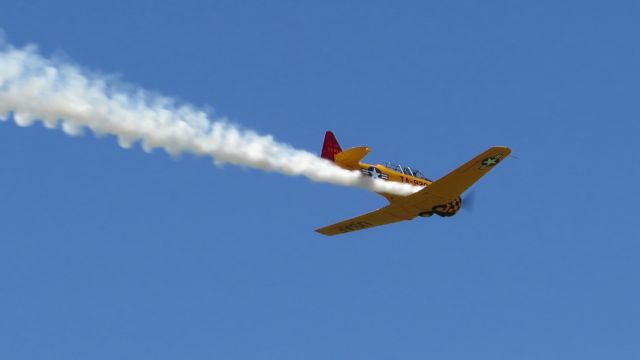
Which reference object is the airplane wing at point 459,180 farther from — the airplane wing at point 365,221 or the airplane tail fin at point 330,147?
the airplane tail fin at point 330,147

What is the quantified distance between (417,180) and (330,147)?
297 cm

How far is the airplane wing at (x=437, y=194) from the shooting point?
96.8ft

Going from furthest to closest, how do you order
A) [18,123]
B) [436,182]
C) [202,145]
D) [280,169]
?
1. [436,182]
2. [280,169]
3. [202,145]
4. [18,123]

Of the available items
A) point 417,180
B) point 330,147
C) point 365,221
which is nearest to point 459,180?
point 417,180

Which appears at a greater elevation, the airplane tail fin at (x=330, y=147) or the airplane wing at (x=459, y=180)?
the airplane tail fin at (x=330, y=147)

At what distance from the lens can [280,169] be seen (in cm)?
2848

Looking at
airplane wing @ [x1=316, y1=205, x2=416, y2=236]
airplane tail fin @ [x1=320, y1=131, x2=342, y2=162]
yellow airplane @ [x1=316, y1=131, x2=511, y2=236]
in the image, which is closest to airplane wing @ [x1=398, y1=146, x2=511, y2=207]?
yellow airplane @ [x1=316, y1=131, x2=511, y2=236]

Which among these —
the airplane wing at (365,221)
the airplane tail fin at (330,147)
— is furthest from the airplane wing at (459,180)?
the airplane tail fin at (330,147)

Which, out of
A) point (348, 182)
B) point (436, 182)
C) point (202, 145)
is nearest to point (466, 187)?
point (436, 182)

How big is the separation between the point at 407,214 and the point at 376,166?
6.97 feet

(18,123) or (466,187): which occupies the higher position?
(466,187)

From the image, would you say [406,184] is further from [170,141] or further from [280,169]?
[170,141]

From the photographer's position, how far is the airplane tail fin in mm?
31419

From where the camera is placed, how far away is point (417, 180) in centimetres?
3206
